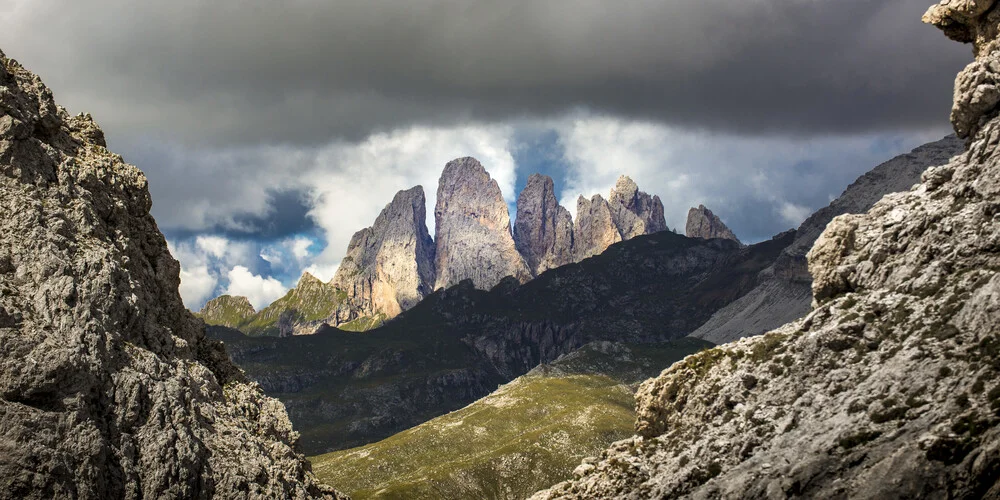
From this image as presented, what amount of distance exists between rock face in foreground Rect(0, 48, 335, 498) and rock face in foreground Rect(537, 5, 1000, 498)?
155ft

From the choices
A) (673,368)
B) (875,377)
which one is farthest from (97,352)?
(875,377)

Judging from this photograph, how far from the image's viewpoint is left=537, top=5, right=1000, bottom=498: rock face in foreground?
72.5 metres

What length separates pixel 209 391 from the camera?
355ft

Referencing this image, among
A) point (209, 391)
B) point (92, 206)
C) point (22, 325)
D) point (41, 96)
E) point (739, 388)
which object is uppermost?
point (41, 96)

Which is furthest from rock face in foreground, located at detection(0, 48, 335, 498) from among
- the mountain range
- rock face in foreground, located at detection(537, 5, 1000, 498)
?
rock face in foreground, located at detection(537, 5, 1000, 498)

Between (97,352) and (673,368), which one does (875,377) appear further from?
(97,352)

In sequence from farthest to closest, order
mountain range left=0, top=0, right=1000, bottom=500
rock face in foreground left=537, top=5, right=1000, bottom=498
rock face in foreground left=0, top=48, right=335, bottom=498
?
rock face in foreground left=0, top=48, right=335, bottom=498, mountain range left=0, top=0, right=1000, bottom=500, rock face in foreground left=537, top=5, right=1000, bottom=498

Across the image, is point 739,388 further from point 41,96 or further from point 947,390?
point 41,96

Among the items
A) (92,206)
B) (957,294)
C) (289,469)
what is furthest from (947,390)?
(92,206)

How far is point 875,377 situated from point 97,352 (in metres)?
80.5

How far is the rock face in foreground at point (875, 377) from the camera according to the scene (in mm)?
72500

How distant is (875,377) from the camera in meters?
85.9

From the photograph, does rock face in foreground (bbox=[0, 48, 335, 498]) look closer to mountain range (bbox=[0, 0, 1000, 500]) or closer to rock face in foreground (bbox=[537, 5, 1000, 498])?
mountain range (bbox=[0, 0, 1000, 500])

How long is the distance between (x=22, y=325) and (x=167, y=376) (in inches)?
674
